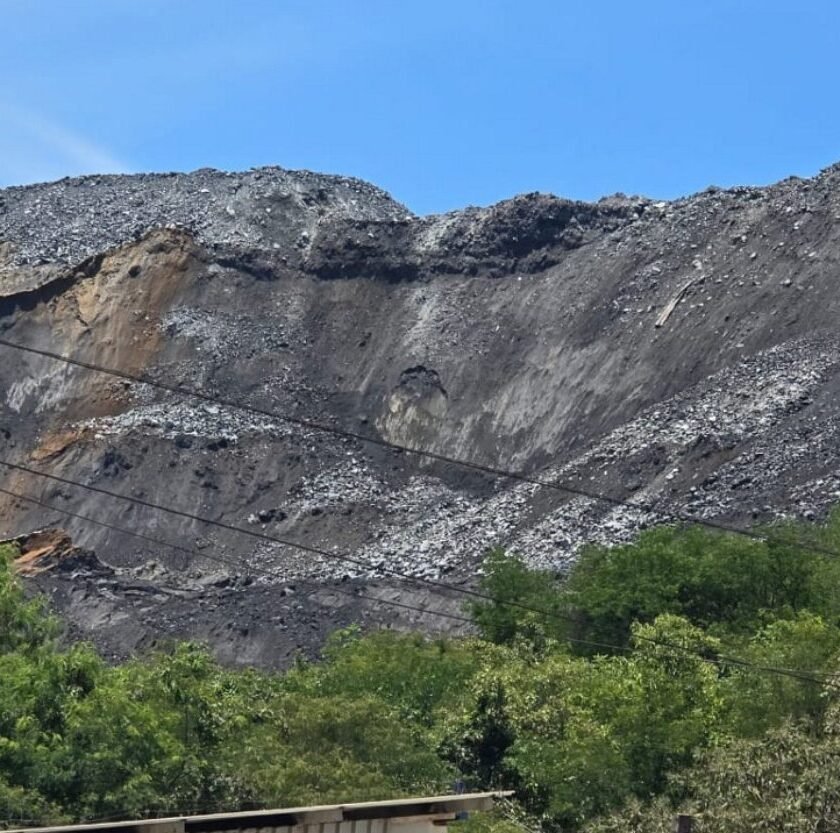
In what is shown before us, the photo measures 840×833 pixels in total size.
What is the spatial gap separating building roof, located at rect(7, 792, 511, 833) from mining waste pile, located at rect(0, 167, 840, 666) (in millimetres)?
47909

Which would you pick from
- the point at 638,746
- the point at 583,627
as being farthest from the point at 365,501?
the point at 638,746

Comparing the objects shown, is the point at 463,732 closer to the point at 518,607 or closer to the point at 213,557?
the point at 518,607

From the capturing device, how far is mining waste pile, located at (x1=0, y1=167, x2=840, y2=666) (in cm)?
7575

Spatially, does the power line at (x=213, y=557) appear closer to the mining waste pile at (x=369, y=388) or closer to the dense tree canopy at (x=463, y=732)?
the mining waste pile at (x=369, y=388)

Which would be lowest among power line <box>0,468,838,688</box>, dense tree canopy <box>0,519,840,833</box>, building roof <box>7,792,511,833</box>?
building roof <box>7,792,511,833</box>

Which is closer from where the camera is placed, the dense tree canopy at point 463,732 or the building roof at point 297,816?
the building roof at point 297,816

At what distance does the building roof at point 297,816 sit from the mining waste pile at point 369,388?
157ft

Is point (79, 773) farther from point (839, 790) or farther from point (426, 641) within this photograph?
point (426, 641)


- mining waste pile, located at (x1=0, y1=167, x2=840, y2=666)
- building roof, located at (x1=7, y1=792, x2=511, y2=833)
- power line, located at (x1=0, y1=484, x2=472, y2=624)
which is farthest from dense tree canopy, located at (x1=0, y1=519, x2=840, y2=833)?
mining waste pile, located at (x1=0, y1=167, x2=840, y2=666)

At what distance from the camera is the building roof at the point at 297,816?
58.2 feet

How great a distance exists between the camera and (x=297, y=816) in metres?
19.4

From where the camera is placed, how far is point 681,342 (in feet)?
290

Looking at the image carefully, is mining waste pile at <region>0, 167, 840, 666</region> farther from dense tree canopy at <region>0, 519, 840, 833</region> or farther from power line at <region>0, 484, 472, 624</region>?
dense tree canopy at <region>0, 519, 840, 833</region>

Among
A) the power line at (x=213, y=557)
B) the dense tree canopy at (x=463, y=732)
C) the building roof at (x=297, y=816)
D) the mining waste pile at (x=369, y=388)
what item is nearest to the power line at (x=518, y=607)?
the power line at (x=213, y=557)
